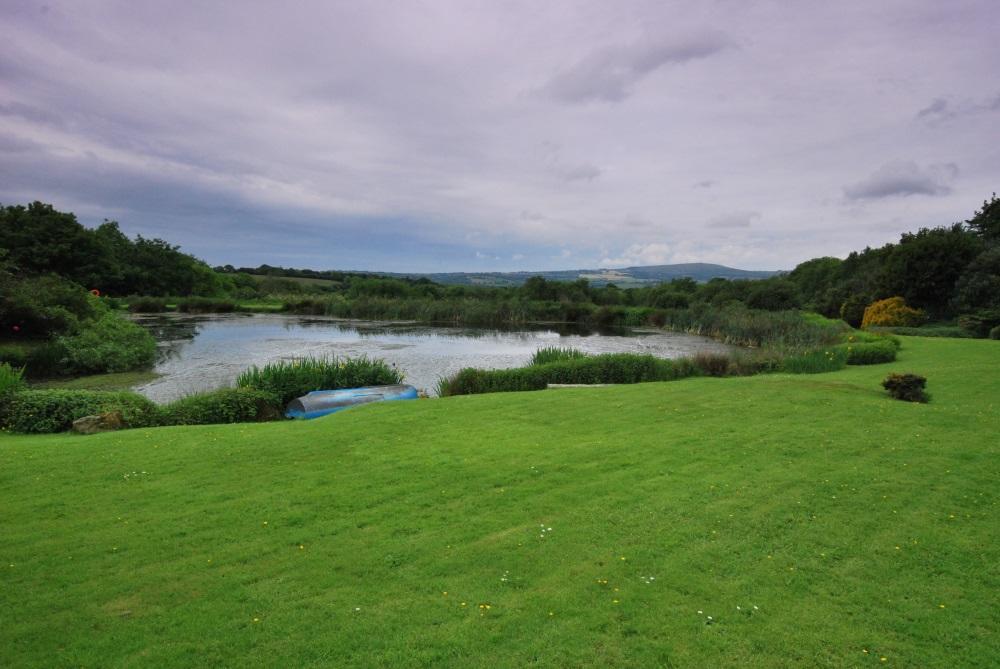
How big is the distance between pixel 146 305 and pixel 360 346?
1494 inches

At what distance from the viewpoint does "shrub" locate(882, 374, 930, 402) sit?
10.6m

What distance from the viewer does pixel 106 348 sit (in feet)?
66.4

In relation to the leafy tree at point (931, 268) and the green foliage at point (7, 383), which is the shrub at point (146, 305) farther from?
the leafy tree at point (931, 268)

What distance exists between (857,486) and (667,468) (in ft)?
6.62

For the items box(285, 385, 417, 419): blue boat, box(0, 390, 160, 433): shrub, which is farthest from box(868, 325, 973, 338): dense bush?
box(0, 390, 160, 433): shrub

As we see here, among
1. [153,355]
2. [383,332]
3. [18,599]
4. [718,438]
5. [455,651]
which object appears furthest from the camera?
[383,332]

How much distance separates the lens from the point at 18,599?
384cm

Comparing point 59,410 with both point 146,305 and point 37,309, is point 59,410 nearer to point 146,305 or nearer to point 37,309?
point 37,309

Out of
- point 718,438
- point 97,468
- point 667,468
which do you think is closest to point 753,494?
point 667,468

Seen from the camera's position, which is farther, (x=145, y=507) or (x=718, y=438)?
(x=718, y=438)

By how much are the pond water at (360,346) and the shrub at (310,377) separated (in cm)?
187

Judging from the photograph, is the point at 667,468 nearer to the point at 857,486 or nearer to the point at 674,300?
the point at 857,486

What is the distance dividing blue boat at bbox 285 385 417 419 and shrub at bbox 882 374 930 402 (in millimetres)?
10758

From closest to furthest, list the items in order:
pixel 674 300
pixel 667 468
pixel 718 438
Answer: pixel 667 468
pixel 718 438
pixel 674 300
